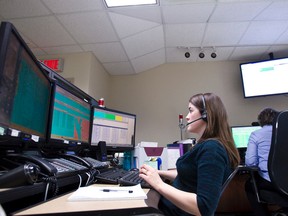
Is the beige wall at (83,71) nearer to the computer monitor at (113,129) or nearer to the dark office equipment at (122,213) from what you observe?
the computer monitor at (113,129)

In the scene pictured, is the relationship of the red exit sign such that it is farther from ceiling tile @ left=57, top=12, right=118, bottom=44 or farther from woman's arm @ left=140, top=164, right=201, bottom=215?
woman's arm @ left=140, top=164, right=201, bottom=215

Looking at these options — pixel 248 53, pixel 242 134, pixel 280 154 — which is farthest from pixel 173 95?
pixel 280 154

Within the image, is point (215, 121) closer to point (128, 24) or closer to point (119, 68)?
point (128, 24)

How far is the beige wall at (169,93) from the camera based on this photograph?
3.19m

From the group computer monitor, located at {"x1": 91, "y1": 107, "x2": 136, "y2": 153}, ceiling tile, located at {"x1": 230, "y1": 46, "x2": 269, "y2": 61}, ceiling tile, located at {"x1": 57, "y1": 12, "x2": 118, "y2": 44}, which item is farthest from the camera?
ceiling tile, located at {"x1": 230, "y1": 46, "x2": 269, "y2": 61}

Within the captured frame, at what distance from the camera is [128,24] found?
7.87ft

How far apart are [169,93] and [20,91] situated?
2.92 meters

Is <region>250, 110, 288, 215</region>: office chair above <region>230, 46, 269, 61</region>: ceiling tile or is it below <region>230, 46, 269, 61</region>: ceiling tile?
below

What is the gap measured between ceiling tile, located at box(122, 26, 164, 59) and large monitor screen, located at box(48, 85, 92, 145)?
60.9 inches

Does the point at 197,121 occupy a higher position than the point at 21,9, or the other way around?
the point at 21,9

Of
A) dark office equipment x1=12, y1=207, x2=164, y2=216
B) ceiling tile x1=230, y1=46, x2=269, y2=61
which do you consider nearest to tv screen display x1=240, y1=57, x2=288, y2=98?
ceiling tile x1=230, y1=46, x2=269, y2=61

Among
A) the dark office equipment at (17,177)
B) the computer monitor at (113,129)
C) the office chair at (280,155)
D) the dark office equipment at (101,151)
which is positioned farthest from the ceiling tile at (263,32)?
the dark office equipment at (17,177)

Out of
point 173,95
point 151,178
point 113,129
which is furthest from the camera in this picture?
point 173,95

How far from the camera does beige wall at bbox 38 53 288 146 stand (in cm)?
319
